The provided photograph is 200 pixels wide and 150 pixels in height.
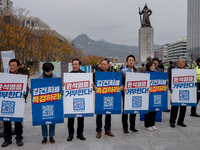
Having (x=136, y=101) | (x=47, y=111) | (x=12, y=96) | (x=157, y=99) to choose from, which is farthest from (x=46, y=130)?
(x=157, y=99)

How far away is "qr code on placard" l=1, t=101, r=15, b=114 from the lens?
4090 millimetres

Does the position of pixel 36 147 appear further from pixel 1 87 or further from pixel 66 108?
pixel 1 87

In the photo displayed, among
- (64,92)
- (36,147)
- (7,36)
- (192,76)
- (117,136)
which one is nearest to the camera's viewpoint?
(36,147)

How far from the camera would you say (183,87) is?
208 inches

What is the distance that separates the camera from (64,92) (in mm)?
4316

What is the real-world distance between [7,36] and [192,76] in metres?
21.9

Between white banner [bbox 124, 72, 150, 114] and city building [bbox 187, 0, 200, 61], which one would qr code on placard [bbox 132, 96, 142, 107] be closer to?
white banner [bbox 124, 72, 150, 114]

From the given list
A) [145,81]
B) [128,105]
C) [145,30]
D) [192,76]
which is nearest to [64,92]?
[128,105]

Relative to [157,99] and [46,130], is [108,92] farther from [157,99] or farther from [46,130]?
[46,130]

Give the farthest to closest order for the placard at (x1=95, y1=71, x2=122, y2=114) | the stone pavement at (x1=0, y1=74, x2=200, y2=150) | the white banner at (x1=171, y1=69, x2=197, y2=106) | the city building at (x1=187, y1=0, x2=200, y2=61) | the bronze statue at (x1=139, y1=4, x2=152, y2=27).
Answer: the city building at (x1=187, y1=0, x2=200, y2=61)
the bronze statue at (x1=139, y1=4, x2=152, y2=27)
the white banner at (x1=171, y1=69, x2=197, y2=106)
the placard at (x1=95, y1=71, x2=122, y2=114)
the stone pavement at (x1=0, y1=74, x2=200, y2=150)

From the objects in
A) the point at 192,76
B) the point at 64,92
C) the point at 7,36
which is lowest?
the point at 64,92

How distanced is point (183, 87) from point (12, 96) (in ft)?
14.7

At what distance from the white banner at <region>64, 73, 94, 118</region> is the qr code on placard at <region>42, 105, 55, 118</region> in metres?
0.30

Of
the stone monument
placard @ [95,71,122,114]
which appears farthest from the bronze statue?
placard @ [95,71,122,114]
